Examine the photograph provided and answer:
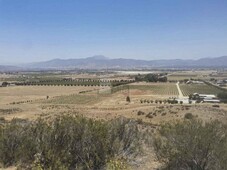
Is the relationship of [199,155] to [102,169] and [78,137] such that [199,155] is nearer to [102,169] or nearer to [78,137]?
[102,169]

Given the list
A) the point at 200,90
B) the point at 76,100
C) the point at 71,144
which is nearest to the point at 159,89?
the point at 200,90

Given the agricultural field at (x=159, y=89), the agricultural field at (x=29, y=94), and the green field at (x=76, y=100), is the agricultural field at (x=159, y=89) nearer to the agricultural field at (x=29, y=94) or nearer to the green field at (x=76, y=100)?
the agricultural field at (x=29, y=94)

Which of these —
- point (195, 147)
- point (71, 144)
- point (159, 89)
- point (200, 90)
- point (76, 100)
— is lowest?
point (200, 90)

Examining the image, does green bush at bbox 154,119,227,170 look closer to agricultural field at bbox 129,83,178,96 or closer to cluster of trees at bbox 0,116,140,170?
cluster of trees at bbox 0,116,140,170

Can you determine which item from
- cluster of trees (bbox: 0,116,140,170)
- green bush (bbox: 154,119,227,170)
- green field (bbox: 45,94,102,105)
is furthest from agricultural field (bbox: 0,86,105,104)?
green bush (bbox: 154,119,227,170)

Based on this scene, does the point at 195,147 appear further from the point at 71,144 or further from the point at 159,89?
the point at 159,89

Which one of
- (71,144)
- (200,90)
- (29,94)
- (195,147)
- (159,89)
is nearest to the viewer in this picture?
(195,147)

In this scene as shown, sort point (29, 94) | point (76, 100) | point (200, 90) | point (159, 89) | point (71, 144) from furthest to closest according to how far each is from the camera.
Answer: point (159, 89), point (200, 90), point (29, 94), point (76, 100), point (71, 144)

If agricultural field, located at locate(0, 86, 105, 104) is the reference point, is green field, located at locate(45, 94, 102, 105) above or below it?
above

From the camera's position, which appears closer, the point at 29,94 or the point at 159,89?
the point at 29,94
